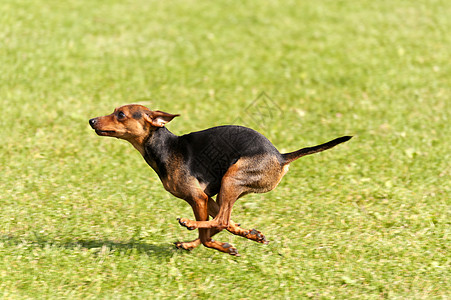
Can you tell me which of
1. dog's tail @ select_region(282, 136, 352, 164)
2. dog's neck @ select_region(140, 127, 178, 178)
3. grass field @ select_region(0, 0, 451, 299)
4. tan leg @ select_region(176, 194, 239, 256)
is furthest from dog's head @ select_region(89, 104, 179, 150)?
grass field @ select_region(0, 0, 451, 299)

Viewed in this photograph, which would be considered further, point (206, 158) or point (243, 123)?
point (243, 123)

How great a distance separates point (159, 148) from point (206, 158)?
1.76 feet

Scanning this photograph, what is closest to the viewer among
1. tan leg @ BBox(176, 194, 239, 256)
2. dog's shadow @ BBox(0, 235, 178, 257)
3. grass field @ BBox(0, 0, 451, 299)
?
tan leg @ BBox(176, 194, 239, 256)

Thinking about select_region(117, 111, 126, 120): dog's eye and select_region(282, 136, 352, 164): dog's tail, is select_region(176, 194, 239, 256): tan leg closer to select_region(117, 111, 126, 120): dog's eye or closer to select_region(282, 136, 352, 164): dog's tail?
select_region(282, 136, 352, 164): dog's tail

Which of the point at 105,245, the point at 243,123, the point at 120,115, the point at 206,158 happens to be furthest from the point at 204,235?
the point at 243,123

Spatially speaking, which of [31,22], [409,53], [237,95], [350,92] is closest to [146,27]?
[31,22]

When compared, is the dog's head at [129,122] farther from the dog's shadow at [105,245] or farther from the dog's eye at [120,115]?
the dog's shadow at [105,245]

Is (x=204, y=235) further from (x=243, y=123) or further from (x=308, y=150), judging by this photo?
(x=243, y=123)

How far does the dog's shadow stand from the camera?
7.55m

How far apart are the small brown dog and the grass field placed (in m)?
1.08

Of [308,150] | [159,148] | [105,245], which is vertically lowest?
[105,245]

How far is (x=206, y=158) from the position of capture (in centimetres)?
663

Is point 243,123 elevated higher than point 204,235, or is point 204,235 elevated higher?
point 243,123

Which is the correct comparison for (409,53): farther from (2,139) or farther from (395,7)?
(2,139)
